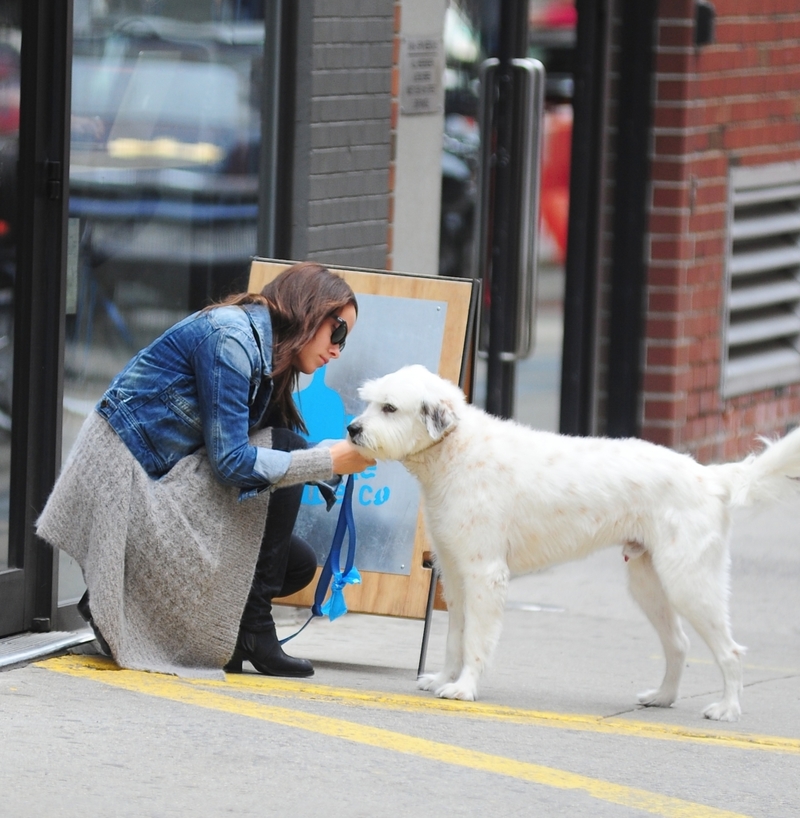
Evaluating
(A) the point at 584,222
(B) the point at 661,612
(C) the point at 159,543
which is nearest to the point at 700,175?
(A) the point at 584,222

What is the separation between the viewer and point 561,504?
5.24 metres

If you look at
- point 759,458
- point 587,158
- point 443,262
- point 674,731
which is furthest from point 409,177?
point 674,731

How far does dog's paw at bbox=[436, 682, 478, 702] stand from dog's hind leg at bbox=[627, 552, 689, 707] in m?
0.70

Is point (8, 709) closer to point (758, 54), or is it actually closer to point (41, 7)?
point (41, 7)

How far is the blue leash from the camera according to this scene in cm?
559

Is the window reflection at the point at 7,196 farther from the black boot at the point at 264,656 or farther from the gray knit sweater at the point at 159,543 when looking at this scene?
the black boot at the point at 264,656

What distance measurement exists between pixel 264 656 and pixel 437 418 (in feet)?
3.51

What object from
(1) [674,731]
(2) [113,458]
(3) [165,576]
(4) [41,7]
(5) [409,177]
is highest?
(4) [41,7]

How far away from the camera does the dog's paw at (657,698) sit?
563 centimetres

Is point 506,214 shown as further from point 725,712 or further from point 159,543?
point 159,543

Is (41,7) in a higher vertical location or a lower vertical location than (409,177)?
higher

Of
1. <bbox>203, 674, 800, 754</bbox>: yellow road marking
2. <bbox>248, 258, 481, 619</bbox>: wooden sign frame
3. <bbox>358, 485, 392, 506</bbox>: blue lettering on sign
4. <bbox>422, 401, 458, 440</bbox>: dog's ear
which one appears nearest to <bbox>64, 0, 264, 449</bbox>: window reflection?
<bbox>248, 258, 481, 619</bbox>: wooden sign frame

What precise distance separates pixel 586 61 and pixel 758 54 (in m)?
1.73

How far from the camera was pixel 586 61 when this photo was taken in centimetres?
950
